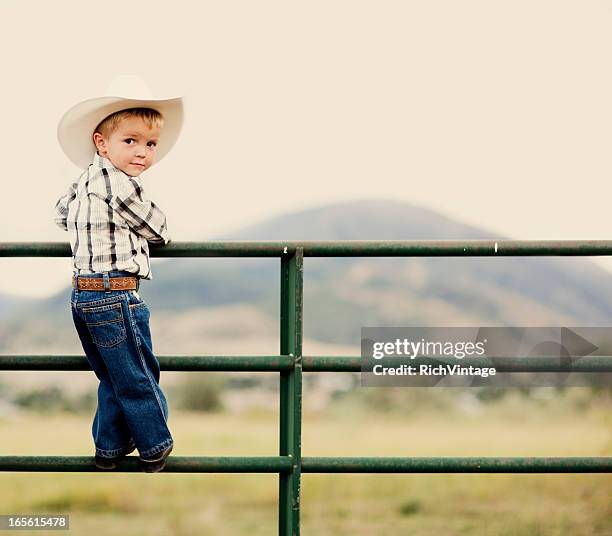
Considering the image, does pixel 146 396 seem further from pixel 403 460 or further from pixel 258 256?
pixel 403 460

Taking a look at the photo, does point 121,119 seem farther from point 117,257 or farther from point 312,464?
point 312,464

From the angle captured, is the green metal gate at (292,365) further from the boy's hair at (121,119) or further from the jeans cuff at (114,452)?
the boy's hair at (121,119)

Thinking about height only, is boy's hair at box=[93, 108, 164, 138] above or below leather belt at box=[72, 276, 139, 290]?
above

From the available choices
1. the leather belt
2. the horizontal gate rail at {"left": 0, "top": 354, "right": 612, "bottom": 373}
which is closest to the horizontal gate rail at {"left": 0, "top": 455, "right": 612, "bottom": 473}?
the horizontal gate rail at {"left": 0, "top": 354, "right": 612, "bottom": 373}

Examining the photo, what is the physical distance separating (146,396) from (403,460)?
0.75 metres

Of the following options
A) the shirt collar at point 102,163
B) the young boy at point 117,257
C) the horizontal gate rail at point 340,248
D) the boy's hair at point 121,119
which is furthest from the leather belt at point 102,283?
the boy's hair at point 121,119

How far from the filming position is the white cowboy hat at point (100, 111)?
8.68ft

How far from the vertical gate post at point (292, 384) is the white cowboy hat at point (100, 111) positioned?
1.68 feet

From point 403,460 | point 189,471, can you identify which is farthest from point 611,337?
point 189,471

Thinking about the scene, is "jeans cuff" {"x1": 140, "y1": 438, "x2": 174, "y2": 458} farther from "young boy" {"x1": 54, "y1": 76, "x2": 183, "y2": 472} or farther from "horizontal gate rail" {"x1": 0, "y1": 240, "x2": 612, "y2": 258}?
"horizontal gate rail" {"x1": 0, "y1": 240, "x2": 612, "y2": 258}

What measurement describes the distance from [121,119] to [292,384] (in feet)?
2.94

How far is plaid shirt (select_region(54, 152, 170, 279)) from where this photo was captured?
2.58 meters

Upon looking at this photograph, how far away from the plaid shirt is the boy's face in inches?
1.1

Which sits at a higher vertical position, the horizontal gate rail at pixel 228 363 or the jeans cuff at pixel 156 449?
the horizontal gate rail at pixel 228 363
